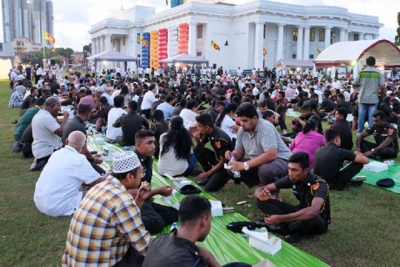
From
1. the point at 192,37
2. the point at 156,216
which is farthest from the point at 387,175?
the point at 192,37

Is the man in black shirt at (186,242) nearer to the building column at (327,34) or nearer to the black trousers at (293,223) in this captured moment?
the black trousers at (293,223)

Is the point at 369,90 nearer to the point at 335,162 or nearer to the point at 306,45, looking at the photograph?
the point at 335,162

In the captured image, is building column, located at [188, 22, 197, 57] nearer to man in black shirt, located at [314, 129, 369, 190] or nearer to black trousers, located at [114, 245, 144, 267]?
man in black shirt, located at [314, 129, 369, 190]

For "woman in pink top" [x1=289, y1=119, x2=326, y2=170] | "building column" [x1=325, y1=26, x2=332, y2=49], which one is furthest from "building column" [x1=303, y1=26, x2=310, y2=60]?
"woman in pink top" [x1=289, y1=119, x2=326, y2=170]

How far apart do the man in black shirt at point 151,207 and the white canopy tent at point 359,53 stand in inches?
667

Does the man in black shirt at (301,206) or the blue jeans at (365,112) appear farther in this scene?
the blue jeans at (365,112)

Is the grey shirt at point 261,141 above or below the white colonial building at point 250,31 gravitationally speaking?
below

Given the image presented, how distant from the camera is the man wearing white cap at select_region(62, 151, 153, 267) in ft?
8.41

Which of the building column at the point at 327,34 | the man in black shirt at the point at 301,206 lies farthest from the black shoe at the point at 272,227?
the building column at the point at 327,34

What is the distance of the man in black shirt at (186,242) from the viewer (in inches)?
83.7

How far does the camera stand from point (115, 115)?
893cm

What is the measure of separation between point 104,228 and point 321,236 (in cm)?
258

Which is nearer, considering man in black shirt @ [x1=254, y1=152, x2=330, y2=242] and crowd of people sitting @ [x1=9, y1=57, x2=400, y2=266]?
crowd of people sitting @ [x1=9, y1=57, x2=400, y2=266]

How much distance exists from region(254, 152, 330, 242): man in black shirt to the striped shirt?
1752 millimetres
